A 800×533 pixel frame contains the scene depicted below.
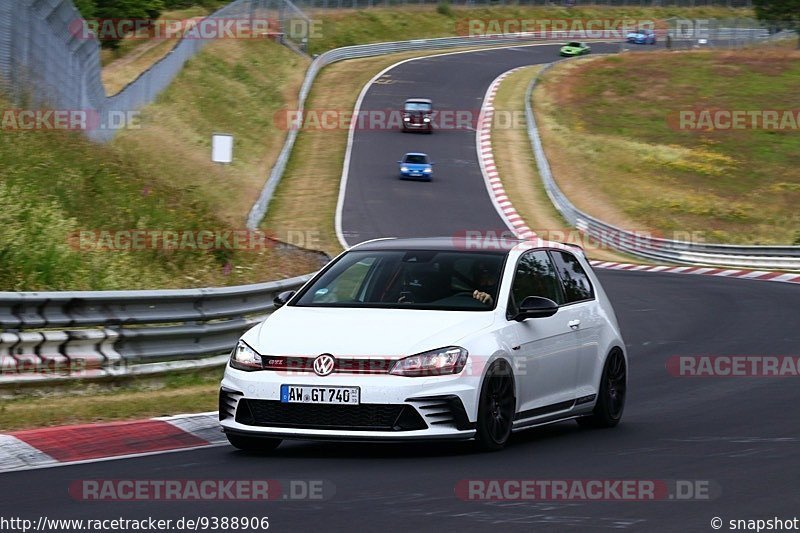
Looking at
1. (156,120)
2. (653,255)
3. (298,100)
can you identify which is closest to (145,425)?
(653,255)

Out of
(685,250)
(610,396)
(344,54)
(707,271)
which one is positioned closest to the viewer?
(610,396)

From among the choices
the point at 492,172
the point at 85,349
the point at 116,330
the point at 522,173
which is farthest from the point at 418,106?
the point at 85,349

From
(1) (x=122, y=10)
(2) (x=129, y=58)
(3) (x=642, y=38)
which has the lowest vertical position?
(3) (x=642, y=38)

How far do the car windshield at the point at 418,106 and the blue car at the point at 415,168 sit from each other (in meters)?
10.0

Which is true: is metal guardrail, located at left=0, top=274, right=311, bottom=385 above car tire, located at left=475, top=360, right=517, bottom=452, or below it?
below

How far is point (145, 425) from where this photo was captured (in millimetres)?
10203

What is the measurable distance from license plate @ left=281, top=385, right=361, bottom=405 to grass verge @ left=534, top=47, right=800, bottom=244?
3551 cm

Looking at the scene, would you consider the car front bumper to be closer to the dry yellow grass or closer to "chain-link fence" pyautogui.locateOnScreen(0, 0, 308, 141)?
"chain-link fence" pyautogui.locateOnScreen(0, 0, 308, 141)

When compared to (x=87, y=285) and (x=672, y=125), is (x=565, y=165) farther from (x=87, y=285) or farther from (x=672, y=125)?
(x=87, y=285)

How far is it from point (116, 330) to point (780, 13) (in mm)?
82267

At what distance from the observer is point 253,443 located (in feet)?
30.3

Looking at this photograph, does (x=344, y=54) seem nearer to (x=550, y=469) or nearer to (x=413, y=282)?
(x=413, y=282)

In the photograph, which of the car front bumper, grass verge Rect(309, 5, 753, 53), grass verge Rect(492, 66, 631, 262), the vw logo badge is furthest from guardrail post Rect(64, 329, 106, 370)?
grass verge Rect(309, 5, 753, 53)

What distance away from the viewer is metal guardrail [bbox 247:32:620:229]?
135 feet
